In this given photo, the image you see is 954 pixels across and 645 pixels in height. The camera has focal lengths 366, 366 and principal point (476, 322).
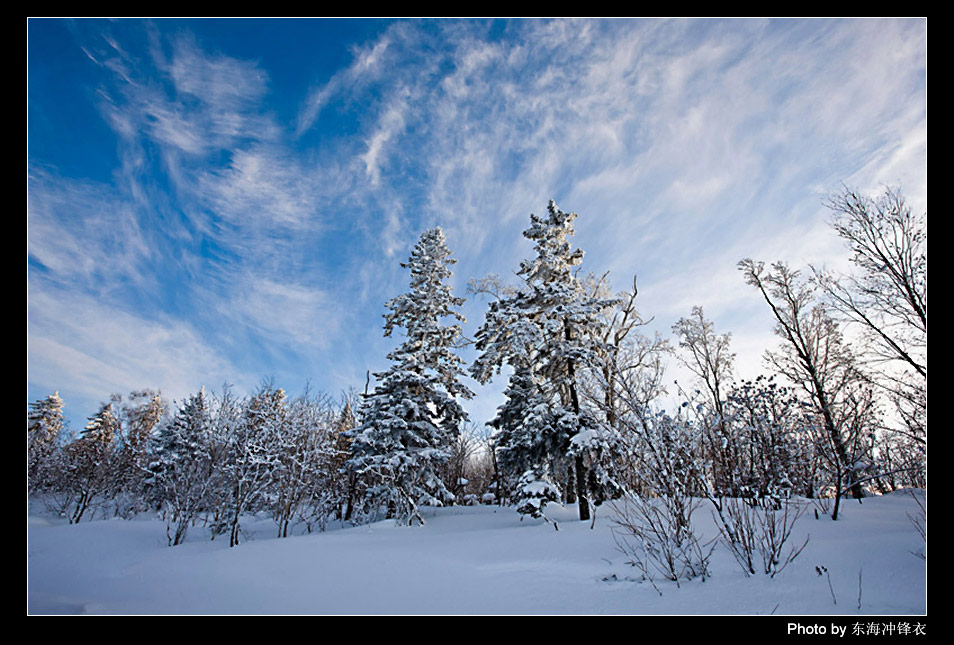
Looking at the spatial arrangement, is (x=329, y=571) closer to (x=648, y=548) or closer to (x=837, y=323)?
(x=648, y=548)

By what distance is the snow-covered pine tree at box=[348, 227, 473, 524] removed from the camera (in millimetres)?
14867

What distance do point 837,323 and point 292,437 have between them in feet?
71.8

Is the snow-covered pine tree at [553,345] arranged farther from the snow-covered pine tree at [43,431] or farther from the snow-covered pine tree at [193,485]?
the snow-covered pine tree at [43,431]

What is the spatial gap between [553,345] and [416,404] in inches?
266

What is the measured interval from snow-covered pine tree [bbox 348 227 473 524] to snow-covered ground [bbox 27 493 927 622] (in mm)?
4885

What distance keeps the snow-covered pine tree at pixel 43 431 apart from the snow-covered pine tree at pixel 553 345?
101 feet

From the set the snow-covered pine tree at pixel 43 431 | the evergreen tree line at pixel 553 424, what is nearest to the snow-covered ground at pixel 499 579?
the evergreen tree line at pixel 553 424

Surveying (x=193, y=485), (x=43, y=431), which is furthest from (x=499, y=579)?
(x=43, y=431)

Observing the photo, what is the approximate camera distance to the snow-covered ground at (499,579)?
3.68 m

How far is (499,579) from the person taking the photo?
5.48 metres

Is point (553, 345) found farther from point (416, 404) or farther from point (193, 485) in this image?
point (193, 485)

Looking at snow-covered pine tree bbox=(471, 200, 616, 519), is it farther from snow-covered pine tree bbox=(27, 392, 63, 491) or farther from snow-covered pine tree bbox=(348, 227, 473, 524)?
snow-covered pine tree bbox=(27, 392, 63, 491)
